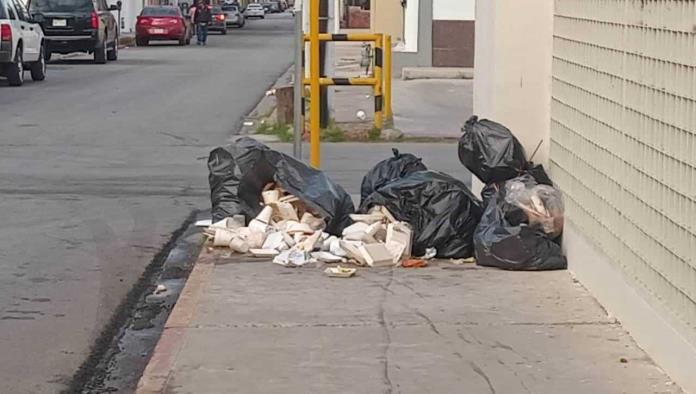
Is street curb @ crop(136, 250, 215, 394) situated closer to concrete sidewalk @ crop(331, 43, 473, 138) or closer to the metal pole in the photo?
the metal pole

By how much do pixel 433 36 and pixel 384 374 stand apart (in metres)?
22.5

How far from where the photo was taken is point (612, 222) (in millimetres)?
7133

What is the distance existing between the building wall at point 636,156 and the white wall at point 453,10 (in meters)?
19.3

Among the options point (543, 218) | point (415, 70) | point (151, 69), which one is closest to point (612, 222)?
point (543, 218)

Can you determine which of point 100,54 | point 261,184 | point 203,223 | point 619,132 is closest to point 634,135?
point 619,132

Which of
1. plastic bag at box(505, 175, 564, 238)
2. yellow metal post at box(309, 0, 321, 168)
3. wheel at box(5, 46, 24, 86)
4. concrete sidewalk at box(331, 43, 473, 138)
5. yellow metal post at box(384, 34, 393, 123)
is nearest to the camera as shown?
plastic bag at box(505, 175, 564, 238)

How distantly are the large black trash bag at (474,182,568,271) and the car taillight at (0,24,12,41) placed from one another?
18.0 m

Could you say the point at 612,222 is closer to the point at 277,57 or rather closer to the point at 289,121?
the point at 289,121

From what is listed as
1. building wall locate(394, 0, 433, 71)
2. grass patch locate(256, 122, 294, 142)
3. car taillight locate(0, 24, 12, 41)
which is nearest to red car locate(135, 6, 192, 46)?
building wall locate(394, 0, 433, 71)

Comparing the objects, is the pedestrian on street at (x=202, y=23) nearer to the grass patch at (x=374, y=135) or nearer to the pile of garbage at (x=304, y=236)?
the grass patch at (x=374, y=135)

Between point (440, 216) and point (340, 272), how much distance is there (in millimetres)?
881

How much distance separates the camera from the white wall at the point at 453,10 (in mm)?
27688

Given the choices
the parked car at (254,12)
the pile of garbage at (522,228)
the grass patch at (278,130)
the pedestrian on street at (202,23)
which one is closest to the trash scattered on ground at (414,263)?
the pile of garbage at (522,228)

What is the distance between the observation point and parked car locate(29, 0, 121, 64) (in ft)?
111
